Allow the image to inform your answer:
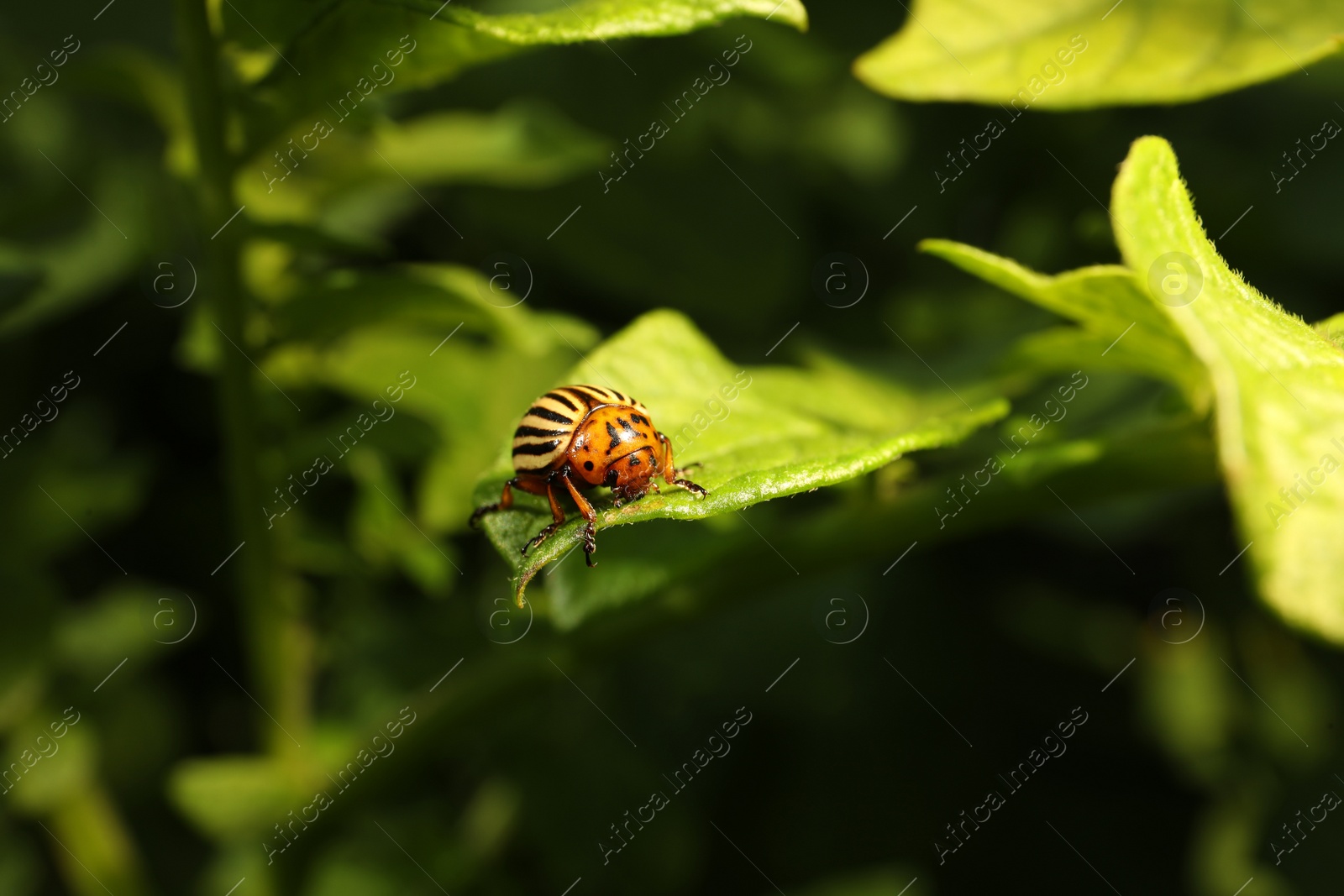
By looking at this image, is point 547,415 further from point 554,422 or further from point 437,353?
point 437,353

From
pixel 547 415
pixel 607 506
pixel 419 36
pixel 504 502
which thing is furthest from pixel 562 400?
pixel 419 36

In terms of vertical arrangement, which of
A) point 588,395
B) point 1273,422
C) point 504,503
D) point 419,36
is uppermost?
point 419,36

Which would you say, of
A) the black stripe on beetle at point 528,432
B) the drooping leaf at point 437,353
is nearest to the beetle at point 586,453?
the black stripe on beetle at point 528,432

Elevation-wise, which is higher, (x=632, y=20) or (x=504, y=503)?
(x=632, y=20)

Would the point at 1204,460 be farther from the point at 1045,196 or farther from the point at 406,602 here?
the point at 406,602

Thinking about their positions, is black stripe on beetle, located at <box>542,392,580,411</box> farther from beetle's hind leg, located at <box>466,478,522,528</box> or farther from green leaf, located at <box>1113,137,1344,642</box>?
green leaf, located at <box>1113,137,1344,642</box>

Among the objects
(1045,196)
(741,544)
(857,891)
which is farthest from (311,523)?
(1045,196)
